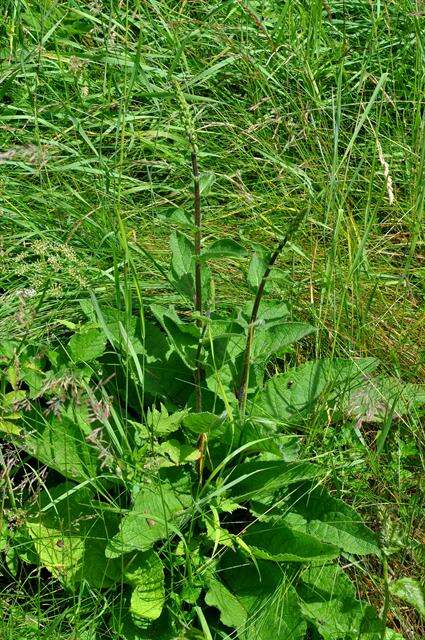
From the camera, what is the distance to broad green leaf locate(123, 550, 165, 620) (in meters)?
1.80

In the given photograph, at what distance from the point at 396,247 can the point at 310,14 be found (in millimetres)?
818

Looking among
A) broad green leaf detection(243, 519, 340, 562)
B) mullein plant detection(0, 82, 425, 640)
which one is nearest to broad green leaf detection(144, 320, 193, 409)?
mullein plant detection(0, 82, 425, 640)

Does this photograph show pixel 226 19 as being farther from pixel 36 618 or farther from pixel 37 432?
pixel 36 618

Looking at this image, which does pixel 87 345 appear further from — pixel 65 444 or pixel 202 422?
pixel 202 422

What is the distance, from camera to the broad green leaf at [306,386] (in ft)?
6.77

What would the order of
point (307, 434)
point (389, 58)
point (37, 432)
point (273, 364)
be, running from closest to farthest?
point (37, 432) < point (307, 434) < point (273, 364) < point (389, 58)

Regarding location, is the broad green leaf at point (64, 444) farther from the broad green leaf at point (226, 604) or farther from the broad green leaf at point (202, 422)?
the broad green leaf at point (226, 604)

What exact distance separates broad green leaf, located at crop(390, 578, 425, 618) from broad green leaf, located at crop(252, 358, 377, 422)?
0.44 meters

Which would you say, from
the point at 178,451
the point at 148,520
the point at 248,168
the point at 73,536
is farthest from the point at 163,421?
the point at 248,168

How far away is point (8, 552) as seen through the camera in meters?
1.90

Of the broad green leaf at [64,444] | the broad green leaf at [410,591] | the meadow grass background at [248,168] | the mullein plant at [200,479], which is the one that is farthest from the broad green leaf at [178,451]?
the broad green leaf at [410,591]

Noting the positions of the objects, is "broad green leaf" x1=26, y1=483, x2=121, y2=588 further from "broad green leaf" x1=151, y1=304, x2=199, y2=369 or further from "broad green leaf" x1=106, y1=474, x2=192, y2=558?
"broad green leaf" x1=151, y1=304, x2=199, y2=369

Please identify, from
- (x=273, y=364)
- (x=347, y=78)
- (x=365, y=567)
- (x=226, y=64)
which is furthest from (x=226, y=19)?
(x=365, y=567)

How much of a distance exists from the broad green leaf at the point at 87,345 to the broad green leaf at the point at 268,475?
1.33ft
